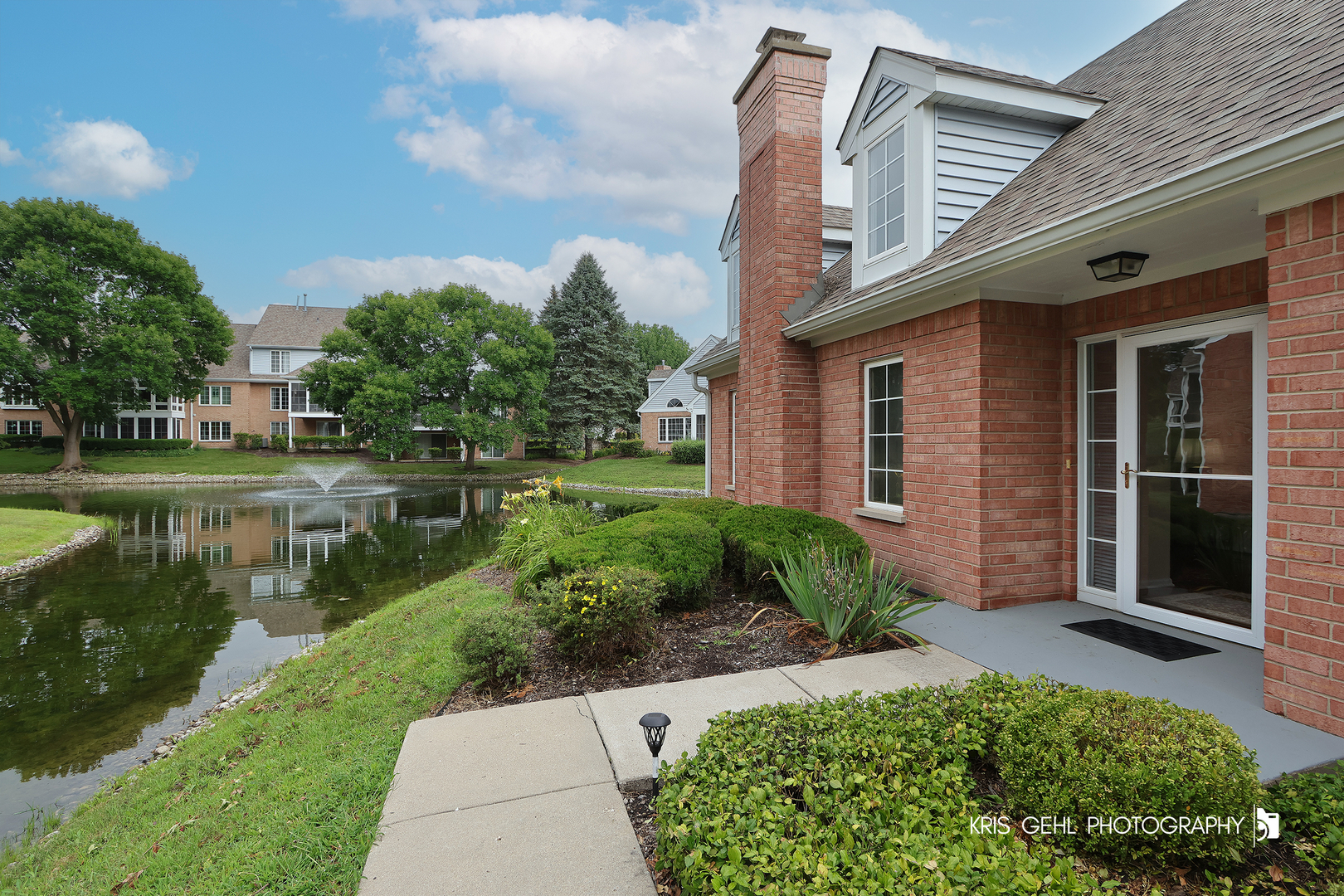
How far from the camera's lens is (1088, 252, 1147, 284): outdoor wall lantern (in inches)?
168

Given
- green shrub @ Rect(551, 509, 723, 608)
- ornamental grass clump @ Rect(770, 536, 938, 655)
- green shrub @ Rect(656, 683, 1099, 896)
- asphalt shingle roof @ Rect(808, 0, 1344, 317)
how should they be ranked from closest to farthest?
1. green shrub @ Rect(656, 683, 1099, 896)
2. asphalt shingle roof @ Rect(808, 0, 1344, 317)
3. ornamental grass clump @ Rect(770, 536, 938, 655)
4. green shrub @ Rect(551, 509, 723, 608)

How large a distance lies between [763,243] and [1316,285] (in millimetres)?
6063

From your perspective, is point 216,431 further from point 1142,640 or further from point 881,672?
point 1142,640

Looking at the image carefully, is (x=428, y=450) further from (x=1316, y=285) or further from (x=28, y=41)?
(x=1316, y=285)

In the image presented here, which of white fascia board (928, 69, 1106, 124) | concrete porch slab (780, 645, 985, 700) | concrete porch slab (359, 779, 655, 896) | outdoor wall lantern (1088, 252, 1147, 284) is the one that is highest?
white fascia board (928, 69, 1106, 124)

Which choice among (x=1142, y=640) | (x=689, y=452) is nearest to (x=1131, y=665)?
(x=1142, y=640)

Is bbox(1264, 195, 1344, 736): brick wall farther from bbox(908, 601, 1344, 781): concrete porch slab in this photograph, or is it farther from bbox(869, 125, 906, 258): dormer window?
bbox(869, 125, 906, 258): dormer window

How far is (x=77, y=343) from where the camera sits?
1117 inches

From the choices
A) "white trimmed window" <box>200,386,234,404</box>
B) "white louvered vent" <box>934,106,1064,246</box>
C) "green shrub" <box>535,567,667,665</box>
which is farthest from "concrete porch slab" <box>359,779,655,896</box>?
"white trimmed window" <box>200,386,234,404</box>

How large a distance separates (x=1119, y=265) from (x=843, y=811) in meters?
4.21

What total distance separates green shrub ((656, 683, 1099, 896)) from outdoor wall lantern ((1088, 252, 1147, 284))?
3.33 m

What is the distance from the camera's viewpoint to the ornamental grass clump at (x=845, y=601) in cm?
464

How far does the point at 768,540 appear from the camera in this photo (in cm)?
589

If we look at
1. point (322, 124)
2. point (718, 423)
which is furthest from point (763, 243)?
A: point (322, 124)
